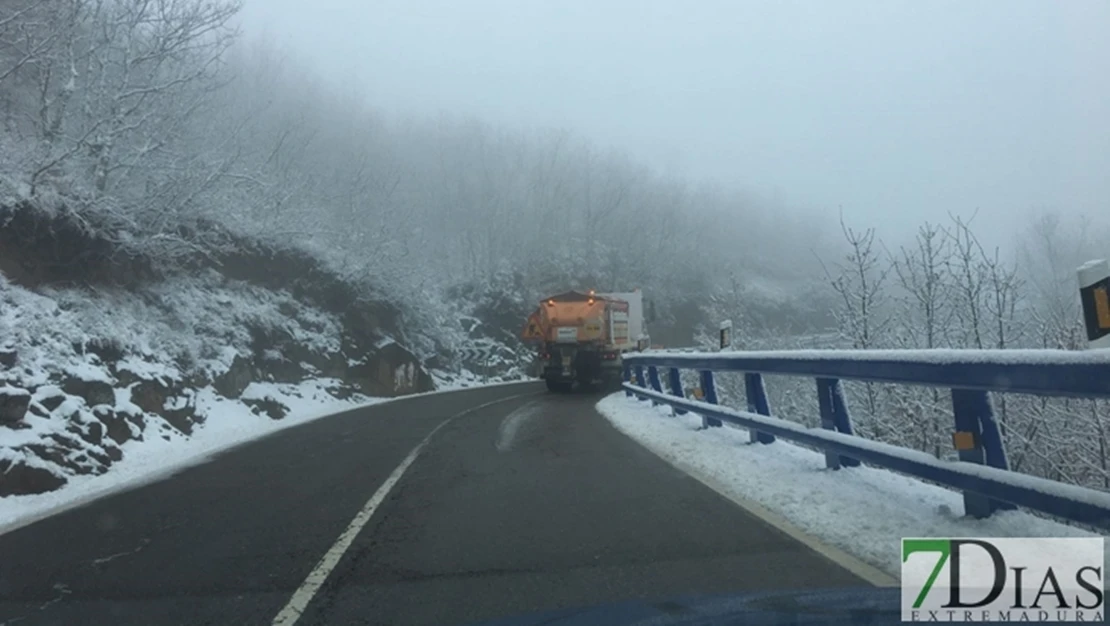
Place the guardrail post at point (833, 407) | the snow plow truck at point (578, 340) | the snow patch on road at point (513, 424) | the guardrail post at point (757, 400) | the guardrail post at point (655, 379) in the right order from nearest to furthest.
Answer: the guardrail post at point (833, 407) < the guardrail post at point (757, 400) < the snow patch on road at point (513, 424) < the guardrail post at point (655, 379) < the snow plow truck at point (578, 340)

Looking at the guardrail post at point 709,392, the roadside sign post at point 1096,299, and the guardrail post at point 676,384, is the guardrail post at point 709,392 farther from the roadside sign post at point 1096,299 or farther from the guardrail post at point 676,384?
the roadside sign post at point 1096,299

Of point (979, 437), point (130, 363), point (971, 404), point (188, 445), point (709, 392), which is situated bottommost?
point (188, 445)

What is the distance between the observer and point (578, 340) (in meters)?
29.0

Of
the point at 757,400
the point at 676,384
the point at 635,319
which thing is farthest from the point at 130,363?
the point at 635,319

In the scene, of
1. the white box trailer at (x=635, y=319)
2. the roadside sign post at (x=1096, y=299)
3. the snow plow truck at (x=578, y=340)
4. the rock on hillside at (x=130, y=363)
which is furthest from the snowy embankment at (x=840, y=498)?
the white box trailer at (x=635, y=319)

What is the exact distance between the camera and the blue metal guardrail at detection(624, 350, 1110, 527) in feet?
14.5

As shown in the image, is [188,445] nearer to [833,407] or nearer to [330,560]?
[330,560]

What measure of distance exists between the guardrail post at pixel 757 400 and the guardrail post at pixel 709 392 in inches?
80.7

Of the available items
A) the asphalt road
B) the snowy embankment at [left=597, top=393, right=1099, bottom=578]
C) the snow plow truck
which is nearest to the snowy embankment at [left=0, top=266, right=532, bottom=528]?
the asphalt road

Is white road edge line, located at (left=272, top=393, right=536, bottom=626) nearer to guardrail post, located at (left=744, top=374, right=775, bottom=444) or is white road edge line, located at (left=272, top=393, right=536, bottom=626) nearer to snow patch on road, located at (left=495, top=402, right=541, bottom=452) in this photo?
snow patch on road, located at (left=495, top=402, right=541, bottom=452)

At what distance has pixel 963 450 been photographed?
18.7ft

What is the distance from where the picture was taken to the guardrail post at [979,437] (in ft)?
18.4

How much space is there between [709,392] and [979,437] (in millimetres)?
7418
